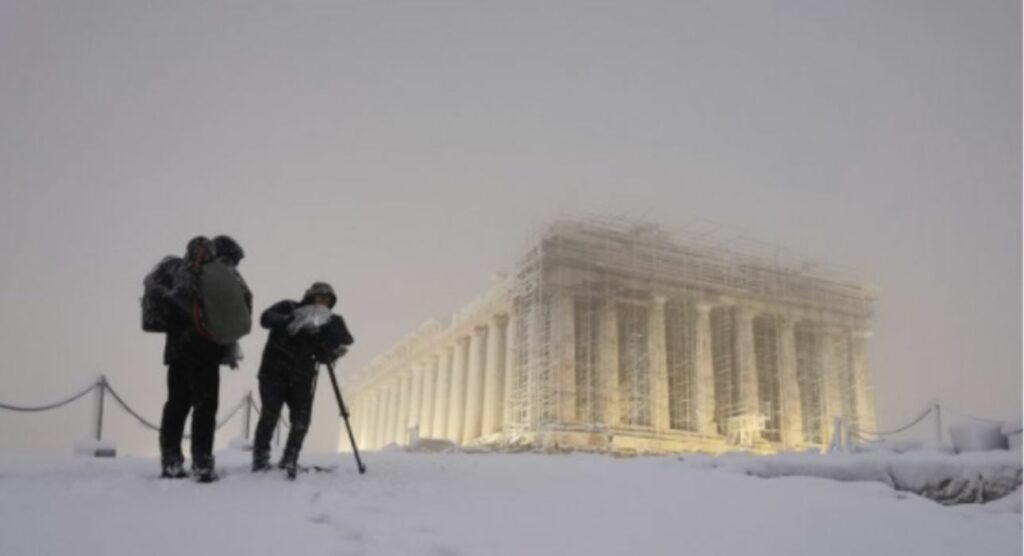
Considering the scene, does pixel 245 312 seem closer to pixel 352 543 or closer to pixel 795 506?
pixel 352 543

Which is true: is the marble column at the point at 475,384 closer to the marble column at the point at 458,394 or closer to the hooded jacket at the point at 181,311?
the marble column at the point at 458,394

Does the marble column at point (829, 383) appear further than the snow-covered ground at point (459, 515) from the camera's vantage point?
Yes

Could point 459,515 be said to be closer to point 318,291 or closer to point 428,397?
point 318,291

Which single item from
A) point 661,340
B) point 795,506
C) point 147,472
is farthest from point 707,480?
point 661,340

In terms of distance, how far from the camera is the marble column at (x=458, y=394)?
40531 mm

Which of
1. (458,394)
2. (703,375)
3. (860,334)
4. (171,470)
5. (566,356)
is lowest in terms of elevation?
(171,470)

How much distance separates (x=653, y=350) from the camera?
114 ft

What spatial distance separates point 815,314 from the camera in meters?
39.7

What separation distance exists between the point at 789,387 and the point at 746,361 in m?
2.51

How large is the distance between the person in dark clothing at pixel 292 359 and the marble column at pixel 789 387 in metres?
32.4

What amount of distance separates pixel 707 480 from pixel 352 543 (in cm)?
468

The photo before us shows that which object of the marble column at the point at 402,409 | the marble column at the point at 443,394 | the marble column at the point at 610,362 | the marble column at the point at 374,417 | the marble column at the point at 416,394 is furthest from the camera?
the marble column at the point at 374,417

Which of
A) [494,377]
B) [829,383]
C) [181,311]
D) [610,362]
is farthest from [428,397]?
[181,311]

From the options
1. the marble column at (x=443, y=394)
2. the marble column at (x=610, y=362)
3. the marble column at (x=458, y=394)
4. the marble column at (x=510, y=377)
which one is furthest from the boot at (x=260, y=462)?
the marble column at (x=443, y=394)
